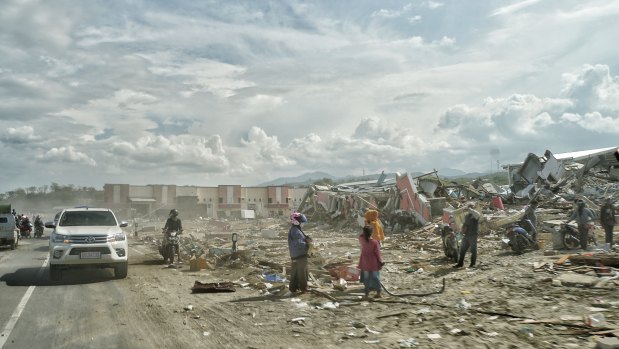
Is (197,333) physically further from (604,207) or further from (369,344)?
(604,207)

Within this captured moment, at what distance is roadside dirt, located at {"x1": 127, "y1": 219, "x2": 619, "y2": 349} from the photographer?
648 cm

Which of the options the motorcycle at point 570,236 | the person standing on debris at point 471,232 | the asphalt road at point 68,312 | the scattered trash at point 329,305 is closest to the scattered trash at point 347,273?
the scattered trash at point 329,305

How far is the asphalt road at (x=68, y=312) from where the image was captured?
655cm

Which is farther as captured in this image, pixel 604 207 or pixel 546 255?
pixel 604 207

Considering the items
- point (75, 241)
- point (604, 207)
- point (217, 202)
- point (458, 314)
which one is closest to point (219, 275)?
point (75, 241)

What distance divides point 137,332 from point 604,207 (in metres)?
14.3

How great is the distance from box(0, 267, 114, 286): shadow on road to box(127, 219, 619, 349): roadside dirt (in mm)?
941

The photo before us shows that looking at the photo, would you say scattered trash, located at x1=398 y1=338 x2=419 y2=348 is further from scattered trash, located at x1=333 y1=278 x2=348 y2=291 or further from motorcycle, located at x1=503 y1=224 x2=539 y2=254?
motorcycle, located at x1=503 y1=224 x2=539 y2=254

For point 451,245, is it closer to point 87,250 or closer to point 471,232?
point 471,232

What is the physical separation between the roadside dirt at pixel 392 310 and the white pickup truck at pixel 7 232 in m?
13.5

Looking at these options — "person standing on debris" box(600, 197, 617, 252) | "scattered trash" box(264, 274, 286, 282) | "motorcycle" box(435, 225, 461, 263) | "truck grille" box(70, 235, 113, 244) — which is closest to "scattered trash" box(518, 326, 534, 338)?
"scattered trash" box(264, 274, 286, 282)

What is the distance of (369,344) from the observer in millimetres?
6332

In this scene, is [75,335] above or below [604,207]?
below

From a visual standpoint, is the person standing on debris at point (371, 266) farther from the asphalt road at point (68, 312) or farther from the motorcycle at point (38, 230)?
the motorcycle at point (38, 230)
